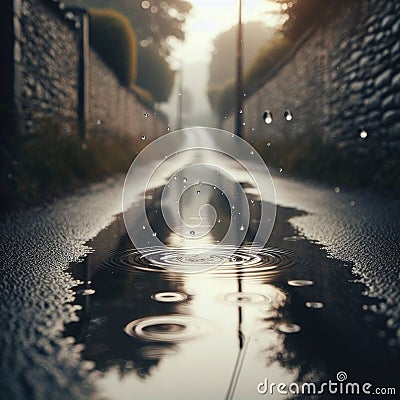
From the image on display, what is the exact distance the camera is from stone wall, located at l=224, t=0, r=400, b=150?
9.05m

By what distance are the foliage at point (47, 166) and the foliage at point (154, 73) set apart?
88.9 ft

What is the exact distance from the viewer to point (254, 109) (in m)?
29.0

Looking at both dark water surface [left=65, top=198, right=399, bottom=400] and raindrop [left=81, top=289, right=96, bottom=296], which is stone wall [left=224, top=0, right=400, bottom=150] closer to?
dark water surface [left=65, top=198, right=399, bottom=400]

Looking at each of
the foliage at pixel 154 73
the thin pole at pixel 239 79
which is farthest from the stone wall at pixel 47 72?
the foliage at pixel 154 73

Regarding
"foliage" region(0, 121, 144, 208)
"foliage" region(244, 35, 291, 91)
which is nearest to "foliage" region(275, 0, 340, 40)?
"foliage" region(244, 35, 291, 91)

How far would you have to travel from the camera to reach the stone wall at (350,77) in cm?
905

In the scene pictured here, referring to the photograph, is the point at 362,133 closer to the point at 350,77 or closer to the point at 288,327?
the point at 350,77

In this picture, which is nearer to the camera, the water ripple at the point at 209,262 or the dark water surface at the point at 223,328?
the dark water surface at the point at 223,328

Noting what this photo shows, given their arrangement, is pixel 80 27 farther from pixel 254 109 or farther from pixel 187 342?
pixel 254 109

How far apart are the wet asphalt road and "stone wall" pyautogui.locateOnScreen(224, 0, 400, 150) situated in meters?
1.53

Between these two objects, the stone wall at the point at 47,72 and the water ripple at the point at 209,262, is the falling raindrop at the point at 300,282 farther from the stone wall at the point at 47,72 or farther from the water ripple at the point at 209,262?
the stone wall at the point at 47,72

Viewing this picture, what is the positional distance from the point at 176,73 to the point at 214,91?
8.47 m

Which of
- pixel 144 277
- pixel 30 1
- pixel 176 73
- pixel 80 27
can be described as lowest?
pixel 144 277

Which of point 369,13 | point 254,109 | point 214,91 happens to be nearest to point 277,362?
point 369,13
